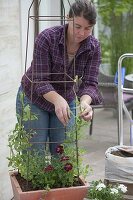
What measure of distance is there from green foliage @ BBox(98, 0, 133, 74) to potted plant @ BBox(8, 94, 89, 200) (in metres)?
4.67

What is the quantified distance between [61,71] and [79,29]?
0.29 m

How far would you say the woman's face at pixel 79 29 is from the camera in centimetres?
306

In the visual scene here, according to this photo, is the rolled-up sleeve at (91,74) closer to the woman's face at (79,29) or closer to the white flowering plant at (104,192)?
the woman's face at (79,29)

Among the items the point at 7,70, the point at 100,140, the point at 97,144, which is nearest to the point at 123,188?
the point at 7,70

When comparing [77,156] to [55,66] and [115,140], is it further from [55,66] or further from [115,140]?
[115,140]

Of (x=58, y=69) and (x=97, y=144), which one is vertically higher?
(x=58, y=69)

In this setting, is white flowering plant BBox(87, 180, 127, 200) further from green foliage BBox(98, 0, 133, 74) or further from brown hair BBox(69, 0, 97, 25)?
green foliage BBox(98, 0, 133, 74)

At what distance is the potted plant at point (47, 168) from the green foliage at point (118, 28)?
4.67 meters

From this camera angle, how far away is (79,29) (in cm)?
309

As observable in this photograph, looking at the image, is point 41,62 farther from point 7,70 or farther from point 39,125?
point 7,70

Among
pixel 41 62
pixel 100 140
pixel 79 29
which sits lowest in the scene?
pixel 100 140

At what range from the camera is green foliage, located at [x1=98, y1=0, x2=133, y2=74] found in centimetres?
762

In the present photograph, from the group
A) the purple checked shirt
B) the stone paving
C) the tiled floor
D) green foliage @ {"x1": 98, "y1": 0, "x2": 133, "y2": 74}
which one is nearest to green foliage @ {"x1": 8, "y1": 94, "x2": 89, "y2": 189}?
the purple checked shirt

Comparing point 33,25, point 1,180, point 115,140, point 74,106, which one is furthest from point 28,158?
point 115,140
